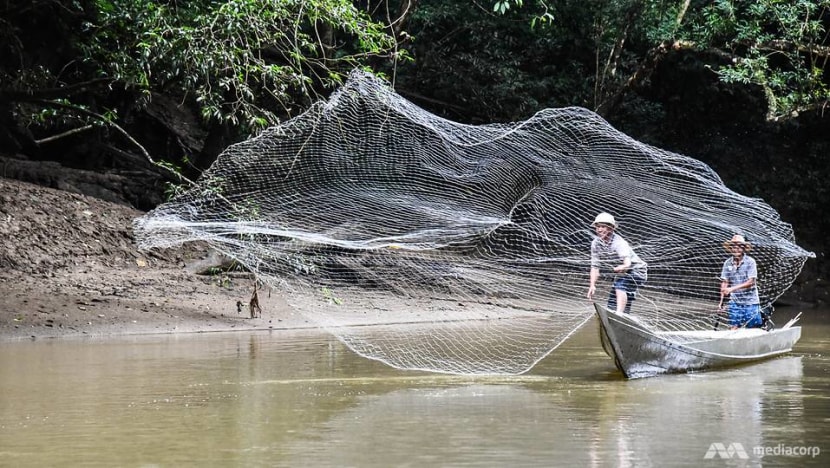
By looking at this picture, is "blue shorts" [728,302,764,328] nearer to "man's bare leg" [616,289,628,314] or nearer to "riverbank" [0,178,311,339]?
"man's bare leg" [616,289,628,314]

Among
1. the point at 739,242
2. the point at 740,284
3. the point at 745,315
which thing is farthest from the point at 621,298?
the point at 745,315

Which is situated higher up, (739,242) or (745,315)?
(739,242)

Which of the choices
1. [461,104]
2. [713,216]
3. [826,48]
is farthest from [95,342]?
[826,48]

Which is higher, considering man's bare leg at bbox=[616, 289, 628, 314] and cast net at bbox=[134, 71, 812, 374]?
cast net at bbox=[134, 71, 812, 374]

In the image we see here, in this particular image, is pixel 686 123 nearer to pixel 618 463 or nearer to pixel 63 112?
pixel 63 112

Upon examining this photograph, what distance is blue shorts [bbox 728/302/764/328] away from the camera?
1145 centimetres

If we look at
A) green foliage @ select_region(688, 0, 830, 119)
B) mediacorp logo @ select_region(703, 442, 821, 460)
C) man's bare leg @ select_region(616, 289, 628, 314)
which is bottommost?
mediacorp logo @ select_region(703, 442, 821, 460)

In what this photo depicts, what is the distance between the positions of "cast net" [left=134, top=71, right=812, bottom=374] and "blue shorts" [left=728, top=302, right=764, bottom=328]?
0.36 meters

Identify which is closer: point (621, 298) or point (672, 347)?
point (672, 347)

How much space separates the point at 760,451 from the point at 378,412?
2.75 m

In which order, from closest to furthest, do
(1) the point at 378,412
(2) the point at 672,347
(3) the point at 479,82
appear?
(1) the point at 378,412
(2) the point at 672,347
(3) the point at 479,82

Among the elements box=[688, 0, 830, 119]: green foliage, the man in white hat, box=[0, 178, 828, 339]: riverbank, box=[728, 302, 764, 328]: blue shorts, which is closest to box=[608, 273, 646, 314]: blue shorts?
the man in white hat

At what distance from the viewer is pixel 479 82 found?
20.9m

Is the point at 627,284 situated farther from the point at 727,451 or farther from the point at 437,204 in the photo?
the point at 727,451
